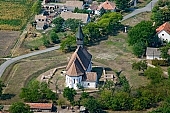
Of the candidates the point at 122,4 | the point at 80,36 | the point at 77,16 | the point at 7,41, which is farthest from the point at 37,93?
the point at 122,4

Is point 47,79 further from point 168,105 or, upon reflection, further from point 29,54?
point 168,105

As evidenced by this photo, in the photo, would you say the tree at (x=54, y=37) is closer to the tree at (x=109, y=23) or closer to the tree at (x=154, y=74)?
the tree at (x=109, y=23)

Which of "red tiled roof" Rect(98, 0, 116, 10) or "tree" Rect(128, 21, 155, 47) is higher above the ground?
"red tiled roof" Rect(98, 0, 116, 10)

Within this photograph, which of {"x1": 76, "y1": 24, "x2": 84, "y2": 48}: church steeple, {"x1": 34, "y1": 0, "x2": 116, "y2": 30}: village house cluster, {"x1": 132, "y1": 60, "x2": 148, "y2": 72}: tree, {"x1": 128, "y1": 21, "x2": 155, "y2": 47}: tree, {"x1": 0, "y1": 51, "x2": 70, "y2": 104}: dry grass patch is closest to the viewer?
{"x1": 0, "y1": 51, "x2": 70, "y2": 104}: dry grass patch

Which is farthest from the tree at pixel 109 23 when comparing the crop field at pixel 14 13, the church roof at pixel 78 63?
the church roof at pixel 78 63

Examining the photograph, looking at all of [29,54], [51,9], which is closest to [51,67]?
[29,54]

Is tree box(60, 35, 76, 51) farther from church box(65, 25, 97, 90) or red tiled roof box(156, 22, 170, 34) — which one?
red tiled roof box(156, 22, 170, 34)

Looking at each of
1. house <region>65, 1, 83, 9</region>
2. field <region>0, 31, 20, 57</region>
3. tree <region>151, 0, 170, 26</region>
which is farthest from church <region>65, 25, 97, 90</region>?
house <region>65, 1, 83, 9</region>

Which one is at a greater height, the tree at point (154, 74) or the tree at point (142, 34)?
the tree at point (142, 34)
